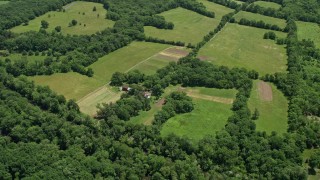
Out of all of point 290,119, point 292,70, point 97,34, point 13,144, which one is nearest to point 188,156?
point 290,119

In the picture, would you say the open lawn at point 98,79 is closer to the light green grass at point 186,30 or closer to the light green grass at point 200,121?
the light green grass at point 186,30

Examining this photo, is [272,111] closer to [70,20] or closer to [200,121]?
[200,121]

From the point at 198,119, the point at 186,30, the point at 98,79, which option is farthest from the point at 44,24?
the point at 198,119

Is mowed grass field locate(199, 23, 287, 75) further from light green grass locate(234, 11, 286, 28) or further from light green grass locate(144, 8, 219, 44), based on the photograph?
light green grass locate(234, 11, 286, 28)

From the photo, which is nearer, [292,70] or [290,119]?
[290,119]

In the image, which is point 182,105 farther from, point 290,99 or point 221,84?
point 290,99

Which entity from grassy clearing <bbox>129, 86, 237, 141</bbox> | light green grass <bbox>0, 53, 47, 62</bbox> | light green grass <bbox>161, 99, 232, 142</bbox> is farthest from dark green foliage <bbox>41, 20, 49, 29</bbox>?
light green grass <bbox>161, 99, 232, 142</bbox>

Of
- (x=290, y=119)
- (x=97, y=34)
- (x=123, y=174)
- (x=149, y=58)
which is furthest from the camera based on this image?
(x=97, y=34)
